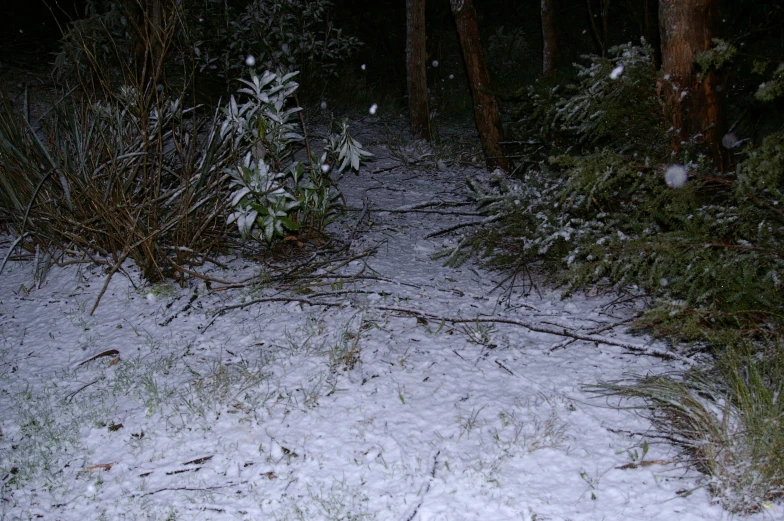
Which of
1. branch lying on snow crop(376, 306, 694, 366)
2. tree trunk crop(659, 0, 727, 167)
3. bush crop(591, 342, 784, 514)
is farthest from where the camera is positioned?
tree trunk crop(659, 0, 727, 167)

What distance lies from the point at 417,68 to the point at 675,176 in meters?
5.17

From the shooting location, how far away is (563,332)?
292 cm

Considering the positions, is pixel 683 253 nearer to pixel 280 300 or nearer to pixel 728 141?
pixel 728 141

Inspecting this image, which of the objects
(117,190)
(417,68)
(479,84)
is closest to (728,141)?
(479,84)

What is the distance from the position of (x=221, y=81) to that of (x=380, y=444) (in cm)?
676

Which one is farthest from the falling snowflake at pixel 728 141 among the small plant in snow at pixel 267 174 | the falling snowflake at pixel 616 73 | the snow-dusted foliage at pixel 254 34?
the snow-dusted foliage at pixel 254 34

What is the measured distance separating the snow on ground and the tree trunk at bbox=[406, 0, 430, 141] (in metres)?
4.10

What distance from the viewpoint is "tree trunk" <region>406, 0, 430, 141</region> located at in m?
7.31

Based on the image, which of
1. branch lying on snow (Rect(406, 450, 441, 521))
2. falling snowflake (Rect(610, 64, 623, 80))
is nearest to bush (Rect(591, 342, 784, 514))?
branch lying on snow (Rect(406, 450, 441, 521))

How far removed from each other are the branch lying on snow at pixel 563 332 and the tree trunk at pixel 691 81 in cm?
135

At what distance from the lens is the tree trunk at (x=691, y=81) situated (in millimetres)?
3371

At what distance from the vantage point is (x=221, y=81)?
777cm

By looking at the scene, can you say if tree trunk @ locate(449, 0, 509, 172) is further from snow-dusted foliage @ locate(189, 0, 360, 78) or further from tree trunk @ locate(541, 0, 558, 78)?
snow-dusted foliage @ locate(189, 0, 360, 78)

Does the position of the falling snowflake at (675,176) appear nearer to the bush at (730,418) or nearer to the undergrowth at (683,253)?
the undergrowth at (683,253)
